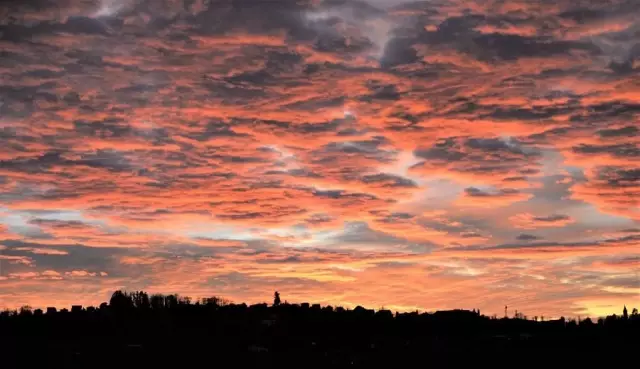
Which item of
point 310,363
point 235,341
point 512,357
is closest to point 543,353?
point 512,357

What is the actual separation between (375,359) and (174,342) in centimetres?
4271

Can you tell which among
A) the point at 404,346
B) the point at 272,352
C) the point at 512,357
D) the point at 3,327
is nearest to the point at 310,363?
the point at 272,352

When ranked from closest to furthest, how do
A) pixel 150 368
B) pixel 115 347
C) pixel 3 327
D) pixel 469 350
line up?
pixel 150 368 < pixel 115 347 < pixel 469 350 < pixel 3 327

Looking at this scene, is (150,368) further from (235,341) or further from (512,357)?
(512,357)

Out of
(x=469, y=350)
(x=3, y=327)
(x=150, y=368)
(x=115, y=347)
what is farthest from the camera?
(x=3, y=327)

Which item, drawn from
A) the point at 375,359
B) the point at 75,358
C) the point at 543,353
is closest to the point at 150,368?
the point at 75,358

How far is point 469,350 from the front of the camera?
606ft

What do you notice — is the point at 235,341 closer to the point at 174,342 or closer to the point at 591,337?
the point at 174,342

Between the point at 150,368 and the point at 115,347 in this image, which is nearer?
the point at 150,368

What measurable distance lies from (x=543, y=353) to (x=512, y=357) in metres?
8.47

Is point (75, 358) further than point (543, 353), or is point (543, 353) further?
point (543, 353)

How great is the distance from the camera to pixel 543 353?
18175 centimetres

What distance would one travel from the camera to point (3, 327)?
19950 centimetres

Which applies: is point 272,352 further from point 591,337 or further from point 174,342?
point 591,337
